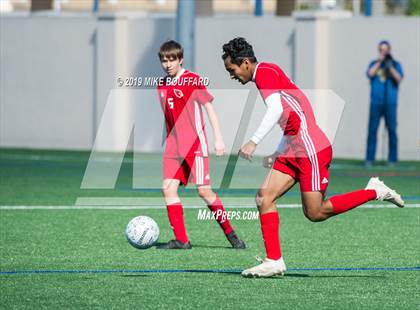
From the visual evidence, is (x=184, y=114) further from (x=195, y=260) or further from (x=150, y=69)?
(x=150, y=69)

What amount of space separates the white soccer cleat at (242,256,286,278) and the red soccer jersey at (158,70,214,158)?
223 cm

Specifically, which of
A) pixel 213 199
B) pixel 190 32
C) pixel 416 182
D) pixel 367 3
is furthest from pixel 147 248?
pixel 367 3

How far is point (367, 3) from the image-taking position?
26.4 m

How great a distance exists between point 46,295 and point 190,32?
1612 cm

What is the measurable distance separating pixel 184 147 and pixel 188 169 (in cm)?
22

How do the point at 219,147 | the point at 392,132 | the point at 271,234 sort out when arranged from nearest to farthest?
the point at 271,234
the point at 219,147
the point at 392,132

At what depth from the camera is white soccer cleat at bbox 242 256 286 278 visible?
10125 mm

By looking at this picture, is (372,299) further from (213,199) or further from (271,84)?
(213,199)

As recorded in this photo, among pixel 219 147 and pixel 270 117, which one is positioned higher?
pixel 270 117

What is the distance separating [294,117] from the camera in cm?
1020

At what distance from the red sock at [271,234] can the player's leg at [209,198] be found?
6.30 ft

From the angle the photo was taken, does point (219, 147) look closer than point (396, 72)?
Yes

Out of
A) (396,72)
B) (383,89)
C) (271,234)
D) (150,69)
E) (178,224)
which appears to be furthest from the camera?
(150,69)
